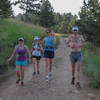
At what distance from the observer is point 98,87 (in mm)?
6434

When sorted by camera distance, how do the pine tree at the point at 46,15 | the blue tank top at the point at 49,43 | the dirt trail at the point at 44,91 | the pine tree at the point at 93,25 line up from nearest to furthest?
the dirt trail at the point at 44,91, the blue tank top at the point at 49,43, the pine tree at the point at 93,25, the pine tree at the point at 46,15

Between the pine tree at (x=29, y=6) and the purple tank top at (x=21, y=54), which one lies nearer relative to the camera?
the purple tank top at (x=21, y=54)

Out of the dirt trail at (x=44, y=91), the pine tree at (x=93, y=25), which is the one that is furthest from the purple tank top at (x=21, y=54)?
the pine tree at (x=93, y=25)

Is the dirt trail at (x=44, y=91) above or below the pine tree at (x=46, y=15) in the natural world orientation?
below

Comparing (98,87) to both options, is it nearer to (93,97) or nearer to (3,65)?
(93,97)

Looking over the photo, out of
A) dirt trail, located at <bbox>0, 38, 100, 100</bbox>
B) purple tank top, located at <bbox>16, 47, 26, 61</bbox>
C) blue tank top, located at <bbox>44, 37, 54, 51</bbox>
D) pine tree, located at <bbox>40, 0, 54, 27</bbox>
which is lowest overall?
dirt trail, located at <bbox>0, 38, 100, 100</bbox>

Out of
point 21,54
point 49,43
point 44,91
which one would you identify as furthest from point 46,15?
point 44,91

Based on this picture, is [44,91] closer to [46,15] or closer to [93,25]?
[93,25]

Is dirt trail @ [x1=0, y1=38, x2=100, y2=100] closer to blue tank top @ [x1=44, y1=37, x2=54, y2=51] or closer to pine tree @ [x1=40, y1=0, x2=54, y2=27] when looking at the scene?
blue tank top @ [x1=44, y1=37, x2=54, y2=51]

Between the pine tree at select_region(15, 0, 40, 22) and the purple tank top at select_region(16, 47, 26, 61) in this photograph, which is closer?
the purple tank top at select_region(16, 47, 26, 61)

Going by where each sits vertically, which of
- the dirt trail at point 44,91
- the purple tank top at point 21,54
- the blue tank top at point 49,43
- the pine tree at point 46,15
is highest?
the pine tree at point 46,15

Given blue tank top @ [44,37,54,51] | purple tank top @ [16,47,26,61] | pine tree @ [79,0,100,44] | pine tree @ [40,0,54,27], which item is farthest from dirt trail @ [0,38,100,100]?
pine tree @ [40,0,54,27]

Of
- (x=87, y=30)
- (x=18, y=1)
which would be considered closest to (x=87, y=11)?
(x=87, y=30)

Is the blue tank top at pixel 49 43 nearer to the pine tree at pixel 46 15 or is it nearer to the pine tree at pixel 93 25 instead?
the pine tree at pixel 93 25
